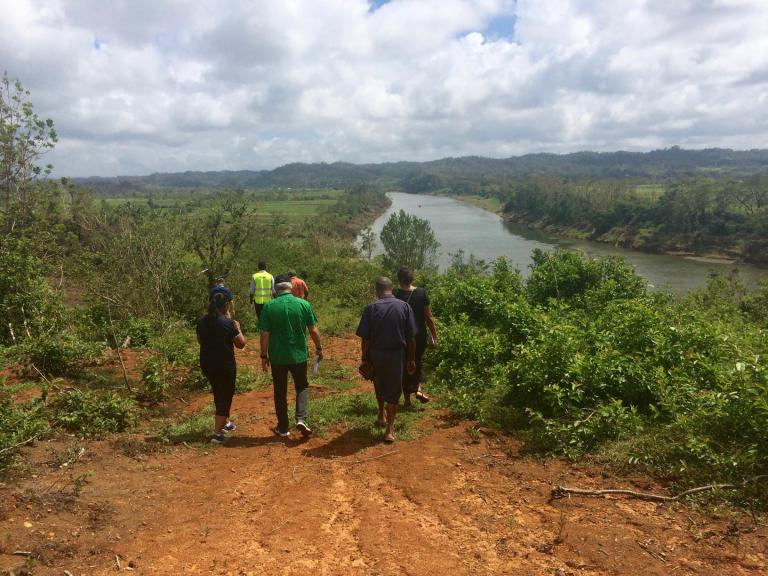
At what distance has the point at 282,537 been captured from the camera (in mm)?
3607

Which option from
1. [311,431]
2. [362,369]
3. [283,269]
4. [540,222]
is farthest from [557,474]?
[540,222]

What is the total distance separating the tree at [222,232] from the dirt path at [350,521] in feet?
44.3

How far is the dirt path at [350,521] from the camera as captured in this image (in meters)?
3.22

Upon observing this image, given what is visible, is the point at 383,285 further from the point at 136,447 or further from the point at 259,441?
the point at 136,447

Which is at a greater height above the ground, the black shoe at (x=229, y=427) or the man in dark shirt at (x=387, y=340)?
the man in dark shirt at (x=387, y=340)

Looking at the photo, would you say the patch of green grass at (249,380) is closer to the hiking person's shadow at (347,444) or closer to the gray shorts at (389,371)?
the hiking person's shadow at (347,444)

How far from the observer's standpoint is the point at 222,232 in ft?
61.8

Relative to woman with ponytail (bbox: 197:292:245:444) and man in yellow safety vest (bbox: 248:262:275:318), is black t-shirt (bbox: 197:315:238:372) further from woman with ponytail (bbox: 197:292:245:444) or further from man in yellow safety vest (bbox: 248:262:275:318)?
man in yellow safety vest (bbox: 248:262:275:318)

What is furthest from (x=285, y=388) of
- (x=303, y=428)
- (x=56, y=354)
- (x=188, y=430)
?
(x=56, y=354)

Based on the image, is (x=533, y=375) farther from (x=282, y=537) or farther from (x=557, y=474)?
(x=282, y=537)

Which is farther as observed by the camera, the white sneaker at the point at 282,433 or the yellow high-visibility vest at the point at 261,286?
the yellow high-visibility vest at the point at 261,286

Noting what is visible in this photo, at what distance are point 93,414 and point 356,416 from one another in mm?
3024

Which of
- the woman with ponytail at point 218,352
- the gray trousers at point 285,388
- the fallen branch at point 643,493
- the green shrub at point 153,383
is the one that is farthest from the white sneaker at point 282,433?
the fallen branch at point 643,493

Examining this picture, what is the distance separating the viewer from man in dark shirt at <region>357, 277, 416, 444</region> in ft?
17.6
